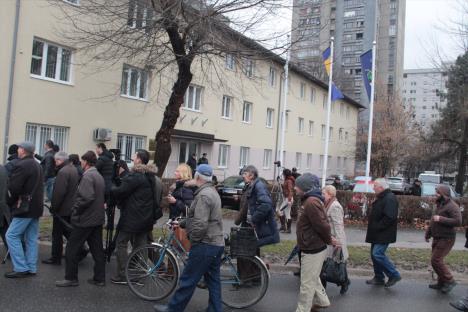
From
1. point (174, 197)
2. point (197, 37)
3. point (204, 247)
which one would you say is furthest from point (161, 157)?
point (204, 247)

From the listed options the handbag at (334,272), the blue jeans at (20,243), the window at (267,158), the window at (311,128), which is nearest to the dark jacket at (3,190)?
the blue jeans at (20,243)

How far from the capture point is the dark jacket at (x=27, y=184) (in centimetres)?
649

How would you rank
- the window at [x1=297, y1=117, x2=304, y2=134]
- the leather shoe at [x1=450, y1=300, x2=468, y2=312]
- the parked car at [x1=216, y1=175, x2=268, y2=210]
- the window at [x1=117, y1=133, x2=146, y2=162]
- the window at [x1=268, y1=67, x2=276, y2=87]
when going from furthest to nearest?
the window at [x1=297, y1=117, x2=304, y2=134], the window at [x1=268, y1=67, x2=276, y2=87], the window at [x1=117, y1=133, x2=146, y2=162], the parked car at [x1=216, y1=175, x2=268, y2=210], the leather shoe at [x1=450, y1=300, x2=468, y2=312]

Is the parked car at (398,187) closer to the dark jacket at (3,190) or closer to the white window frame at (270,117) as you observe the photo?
the white window frame at (270,117)

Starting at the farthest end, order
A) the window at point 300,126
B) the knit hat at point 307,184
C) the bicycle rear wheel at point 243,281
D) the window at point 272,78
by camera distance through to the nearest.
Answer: the window at point 300,126 → the window at point 272,78 → the bicycle rear wheel at point 243,281 → the knit hat at point 307,184

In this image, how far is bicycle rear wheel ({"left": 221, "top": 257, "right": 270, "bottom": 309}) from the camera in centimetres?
595

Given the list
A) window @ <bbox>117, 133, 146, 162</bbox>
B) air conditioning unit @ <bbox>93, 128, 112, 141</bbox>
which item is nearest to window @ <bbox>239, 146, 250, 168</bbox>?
window @ <bbox>117, 133, 146, 162</bbox>

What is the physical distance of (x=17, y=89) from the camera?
15.8 meters

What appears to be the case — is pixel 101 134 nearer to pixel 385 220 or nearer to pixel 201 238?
pixel 385 220

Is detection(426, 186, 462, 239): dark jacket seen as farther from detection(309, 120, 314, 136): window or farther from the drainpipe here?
detection(309, 120, 314, 136): window

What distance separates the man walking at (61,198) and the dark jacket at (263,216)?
284 centimetres

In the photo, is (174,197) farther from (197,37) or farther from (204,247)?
(197,37)

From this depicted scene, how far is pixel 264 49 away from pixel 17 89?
27.9 ft

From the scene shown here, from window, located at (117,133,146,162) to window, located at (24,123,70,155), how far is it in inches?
116
